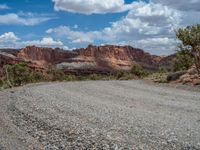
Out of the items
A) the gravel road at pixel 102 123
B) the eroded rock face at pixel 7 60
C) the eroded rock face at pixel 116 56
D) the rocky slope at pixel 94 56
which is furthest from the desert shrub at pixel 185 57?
the eroded rock face at pixel 116 56

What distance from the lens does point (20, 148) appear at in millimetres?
11789

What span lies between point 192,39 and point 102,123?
61.7 ft

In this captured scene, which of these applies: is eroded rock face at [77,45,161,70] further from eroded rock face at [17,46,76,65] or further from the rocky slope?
eroded rock face at [17,46,76,65]

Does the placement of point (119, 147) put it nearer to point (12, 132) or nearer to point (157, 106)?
point (12, 132)

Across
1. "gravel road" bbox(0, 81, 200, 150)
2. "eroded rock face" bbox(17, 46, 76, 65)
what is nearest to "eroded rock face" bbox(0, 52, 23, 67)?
"eroded rock face" bbox(17, 46, 76, 65)

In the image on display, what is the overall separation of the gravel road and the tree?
A: 32.4ft

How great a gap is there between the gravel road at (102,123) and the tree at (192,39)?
988cm

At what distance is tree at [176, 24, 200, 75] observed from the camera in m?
31.3

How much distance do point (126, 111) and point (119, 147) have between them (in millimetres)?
6152

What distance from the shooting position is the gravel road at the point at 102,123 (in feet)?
37.2

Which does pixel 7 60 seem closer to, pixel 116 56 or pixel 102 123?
pixel 116 56

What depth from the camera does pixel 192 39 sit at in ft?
103

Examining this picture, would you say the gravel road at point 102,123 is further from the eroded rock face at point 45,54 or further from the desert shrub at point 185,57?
the eroded rock face at point 45,54

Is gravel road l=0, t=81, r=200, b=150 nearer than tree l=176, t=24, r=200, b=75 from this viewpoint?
Yes
